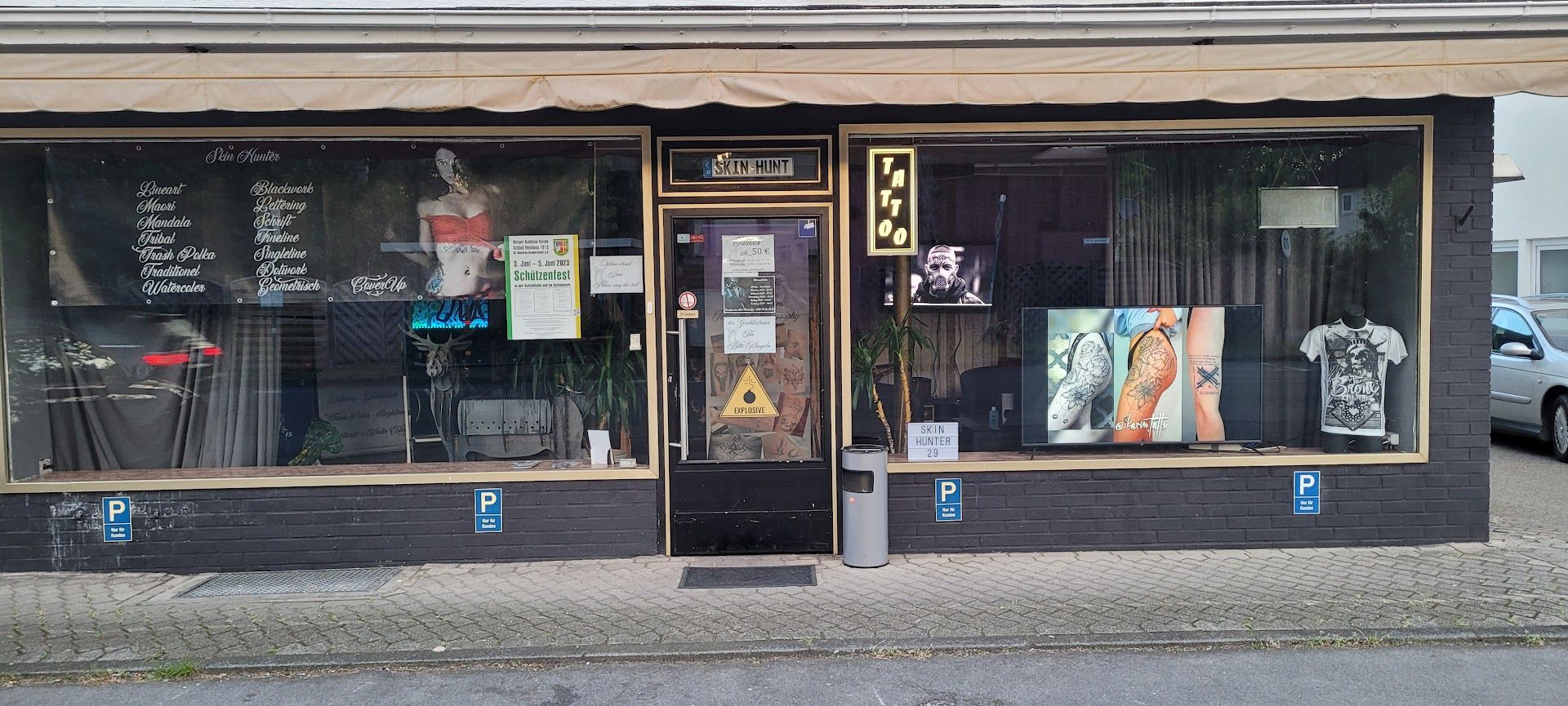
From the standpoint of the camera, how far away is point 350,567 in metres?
6.76

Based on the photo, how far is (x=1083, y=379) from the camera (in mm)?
7152

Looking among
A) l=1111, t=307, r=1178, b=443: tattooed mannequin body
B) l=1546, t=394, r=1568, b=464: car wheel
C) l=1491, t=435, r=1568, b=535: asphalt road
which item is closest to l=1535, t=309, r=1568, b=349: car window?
l=1546, t=394, r=1568, b=464: car wheel

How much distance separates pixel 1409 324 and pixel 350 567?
→ 7081mm

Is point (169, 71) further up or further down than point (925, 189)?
further up

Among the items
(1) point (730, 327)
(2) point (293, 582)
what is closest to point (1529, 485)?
(1) point (730, 327)

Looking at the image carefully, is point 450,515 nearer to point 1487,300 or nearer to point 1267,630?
point 1267,630

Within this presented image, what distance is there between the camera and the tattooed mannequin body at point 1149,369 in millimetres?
Result: 7141

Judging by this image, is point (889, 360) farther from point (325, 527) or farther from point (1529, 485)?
point (1529, 485)

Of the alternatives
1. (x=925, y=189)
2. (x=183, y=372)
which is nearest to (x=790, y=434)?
(x=925, y=189)

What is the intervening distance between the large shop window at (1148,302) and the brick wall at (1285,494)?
0.20 metres

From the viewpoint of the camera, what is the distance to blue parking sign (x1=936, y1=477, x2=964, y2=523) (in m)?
6.88

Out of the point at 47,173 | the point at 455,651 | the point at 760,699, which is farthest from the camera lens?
the point at 47,173

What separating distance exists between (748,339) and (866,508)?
133 cm

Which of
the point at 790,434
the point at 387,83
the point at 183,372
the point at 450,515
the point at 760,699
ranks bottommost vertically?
the point at 760,699
